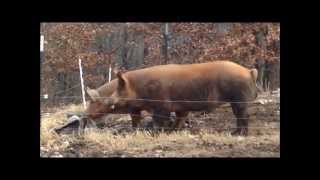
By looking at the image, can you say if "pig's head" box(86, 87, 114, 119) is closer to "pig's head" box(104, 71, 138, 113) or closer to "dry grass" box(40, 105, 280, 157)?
"pig's head" box(104, 71, 138, 113)

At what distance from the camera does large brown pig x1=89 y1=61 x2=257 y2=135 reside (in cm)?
782

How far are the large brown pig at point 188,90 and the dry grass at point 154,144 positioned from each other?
0.16m

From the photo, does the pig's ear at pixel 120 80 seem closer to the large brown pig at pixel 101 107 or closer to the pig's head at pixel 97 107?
the large brown pig at pixel 101 107

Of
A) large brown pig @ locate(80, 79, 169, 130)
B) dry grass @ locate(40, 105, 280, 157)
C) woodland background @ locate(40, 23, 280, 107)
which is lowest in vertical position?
dry grass @ locate(40, 105, 280, 157)

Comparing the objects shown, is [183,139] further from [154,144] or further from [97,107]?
[97,107]

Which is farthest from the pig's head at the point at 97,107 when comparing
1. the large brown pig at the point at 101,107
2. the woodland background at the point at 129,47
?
the woodland background at the point at 129,47

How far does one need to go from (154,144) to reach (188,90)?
687mm

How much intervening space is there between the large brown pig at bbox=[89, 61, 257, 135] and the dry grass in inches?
6.2

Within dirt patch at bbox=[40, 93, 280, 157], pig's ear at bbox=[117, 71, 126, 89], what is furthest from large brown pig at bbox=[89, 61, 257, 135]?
dirt patch at bbox=[40, 93, 280, 157]

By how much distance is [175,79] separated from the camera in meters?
7.91

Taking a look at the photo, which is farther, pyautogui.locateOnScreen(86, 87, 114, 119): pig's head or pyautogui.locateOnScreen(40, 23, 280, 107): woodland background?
pyautogui.locateOnScreen(86, 87, 114, 119): pig's head
